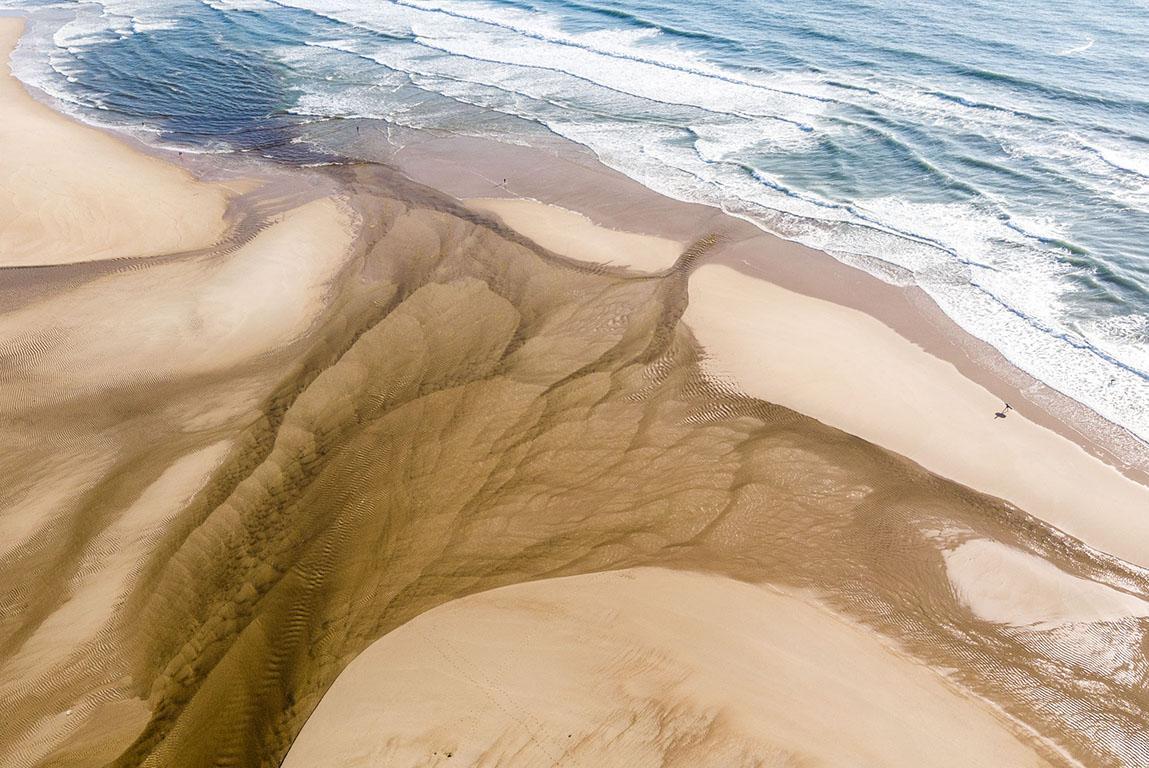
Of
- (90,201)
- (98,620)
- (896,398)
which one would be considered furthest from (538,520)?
(90,201)

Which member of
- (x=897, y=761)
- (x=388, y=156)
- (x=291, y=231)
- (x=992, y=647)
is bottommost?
(x=897, y=761)

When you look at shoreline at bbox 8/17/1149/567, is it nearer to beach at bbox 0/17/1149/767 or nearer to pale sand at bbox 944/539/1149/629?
beach at bbox 0/17/1149/767

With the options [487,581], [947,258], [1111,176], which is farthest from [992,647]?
[1111,176]

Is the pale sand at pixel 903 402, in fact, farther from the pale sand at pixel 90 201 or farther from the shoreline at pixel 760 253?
the pale sand at pixel 90 201

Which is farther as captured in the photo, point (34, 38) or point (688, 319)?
point (34, 38)

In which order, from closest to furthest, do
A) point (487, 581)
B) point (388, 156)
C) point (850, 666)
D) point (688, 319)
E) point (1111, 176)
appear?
point (850, 666) < point (487, 581) < point (688, 319) < point (1111, 176) < point (388, 156)

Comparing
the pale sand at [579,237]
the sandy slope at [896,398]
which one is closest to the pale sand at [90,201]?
the pale sand at [579,237]

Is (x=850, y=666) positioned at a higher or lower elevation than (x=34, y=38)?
lower

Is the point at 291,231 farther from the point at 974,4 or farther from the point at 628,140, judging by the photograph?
the point at 974,4
